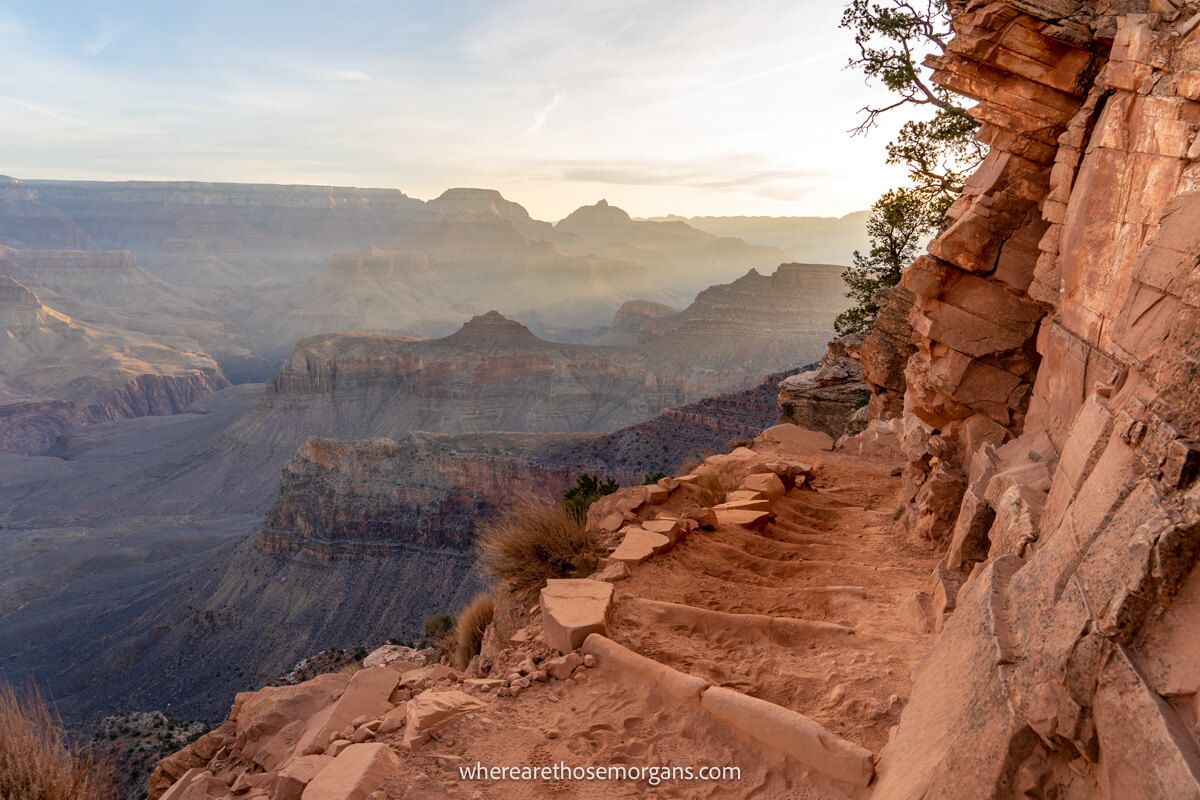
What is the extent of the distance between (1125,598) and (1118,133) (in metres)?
4.37

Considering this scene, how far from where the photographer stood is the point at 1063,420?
227 inches

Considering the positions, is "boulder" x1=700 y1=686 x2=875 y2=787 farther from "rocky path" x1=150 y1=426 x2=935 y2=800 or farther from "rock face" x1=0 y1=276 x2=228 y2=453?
"rock face" x1=0 y1=276 x2=228 y2=453

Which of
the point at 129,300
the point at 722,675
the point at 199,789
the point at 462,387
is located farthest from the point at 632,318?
the point at 199,789

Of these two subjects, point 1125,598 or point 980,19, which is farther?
point 980,19

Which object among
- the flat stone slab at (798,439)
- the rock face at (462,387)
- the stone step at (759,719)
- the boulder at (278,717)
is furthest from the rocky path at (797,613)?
the rock face at (462,387)

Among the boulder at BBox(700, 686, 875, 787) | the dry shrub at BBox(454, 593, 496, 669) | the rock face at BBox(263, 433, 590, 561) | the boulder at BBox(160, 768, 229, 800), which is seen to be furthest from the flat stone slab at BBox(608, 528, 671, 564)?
the rock face at BBox(263, 433, 590, 561)

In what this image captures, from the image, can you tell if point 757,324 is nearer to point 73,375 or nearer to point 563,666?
point 563,666

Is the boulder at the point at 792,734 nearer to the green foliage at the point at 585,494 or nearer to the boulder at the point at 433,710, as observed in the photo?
the boulder at the point at 433,710

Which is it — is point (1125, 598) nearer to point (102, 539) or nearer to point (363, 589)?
point (363, 589)

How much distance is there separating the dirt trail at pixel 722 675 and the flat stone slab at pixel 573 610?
0.17 metres

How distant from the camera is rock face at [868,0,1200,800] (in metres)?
2.46

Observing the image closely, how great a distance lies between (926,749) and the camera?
3.12 metres

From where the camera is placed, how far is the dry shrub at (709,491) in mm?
9234

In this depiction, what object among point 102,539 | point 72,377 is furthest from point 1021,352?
point 72,377
